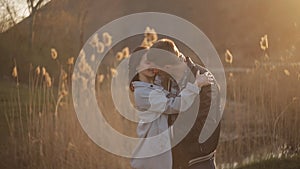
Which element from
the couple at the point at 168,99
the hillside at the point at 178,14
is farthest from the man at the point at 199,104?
the hillside at the point at 178,14

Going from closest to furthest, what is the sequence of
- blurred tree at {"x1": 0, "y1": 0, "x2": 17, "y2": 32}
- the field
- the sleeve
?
the sleeve < the field < blurred tree at {"x1": 0, "y1": 0, "x2": 17, "y2": 32}

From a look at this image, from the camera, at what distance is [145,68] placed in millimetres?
3152

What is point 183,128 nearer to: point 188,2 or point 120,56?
point 120,56

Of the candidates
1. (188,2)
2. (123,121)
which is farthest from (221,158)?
(188,2)

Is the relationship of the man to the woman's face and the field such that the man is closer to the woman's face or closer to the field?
the woman's face

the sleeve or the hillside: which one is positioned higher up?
the hillside

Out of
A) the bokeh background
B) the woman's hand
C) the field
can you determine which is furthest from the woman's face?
the field

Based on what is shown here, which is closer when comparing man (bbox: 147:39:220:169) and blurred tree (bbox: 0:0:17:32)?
man (bbox: 147:39:220:169)

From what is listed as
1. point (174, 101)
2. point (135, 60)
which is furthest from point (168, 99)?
point (135, 60)

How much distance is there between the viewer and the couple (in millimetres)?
3092

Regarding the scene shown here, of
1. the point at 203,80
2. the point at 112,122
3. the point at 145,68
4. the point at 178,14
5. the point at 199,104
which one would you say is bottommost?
the point at 112,122

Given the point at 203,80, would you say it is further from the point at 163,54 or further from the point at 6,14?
the point at 6,14

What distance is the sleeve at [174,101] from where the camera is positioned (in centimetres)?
306

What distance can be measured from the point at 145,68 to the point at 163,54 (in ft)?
0.49
